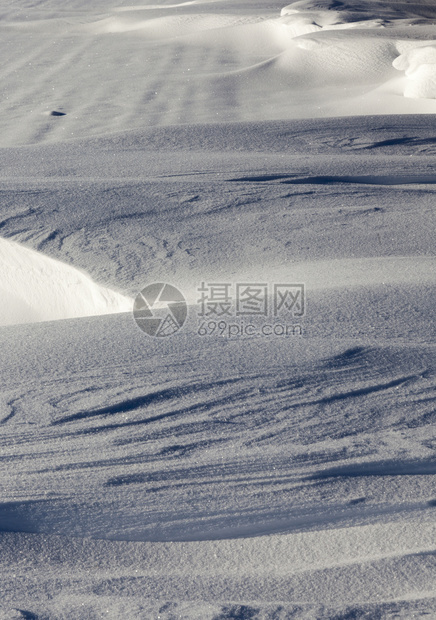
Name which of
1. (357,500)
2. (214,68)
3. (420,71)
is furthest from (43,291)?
(214,68)

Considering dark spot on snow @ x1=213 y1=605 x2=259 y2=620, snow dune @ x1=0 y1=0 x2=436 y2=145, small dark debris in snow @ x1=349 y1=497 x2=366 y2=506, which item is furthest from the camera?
snow dune @ x1=0 y1=0 x2=436 y2=145

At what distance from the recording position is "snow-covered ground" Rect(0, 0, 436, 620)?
4.45 feet

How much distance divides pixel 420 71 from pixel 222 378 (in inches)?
227

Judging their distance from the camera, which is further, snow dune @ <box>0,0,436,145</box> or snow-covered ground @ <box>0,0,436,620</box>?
snow dune @ <box>0,0,436,145</box>

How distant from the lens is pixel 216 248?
2973mm

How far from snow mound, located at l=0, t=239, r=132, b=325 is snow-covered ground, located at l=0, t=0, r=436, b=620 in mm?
12

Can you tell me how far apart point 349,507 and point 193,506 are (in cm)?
36

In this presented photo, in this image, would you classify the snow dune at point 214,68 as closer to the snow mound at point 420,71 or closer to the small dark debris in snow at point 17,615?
the snow mound at point 420,71

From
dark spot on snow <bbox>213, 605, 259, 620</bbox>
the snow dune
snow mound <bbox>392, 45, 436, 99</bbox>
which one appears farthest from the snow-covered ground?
the snow dune

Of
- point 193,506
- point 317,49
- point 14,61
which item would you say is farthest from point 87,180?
point 14,61

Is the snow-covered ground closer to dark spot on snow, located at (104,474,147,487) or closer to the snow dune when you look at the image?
dark spot on snow, located at (104,474,147,487)

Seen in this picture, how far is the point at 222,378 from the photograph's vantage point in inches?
76.1

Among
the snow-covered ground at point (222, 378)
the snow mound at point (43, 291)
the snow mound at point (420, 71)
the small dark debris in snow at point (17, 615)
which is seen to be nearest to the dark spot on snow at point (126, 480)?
the snow-covered ground at point (222, 378)

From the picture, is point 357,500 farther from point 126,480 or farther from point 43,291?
point 43,291
